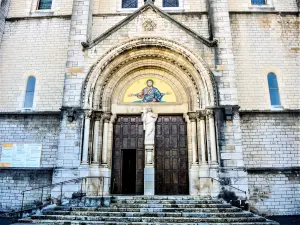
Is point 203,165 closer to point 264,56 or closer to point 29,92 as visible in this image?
point 264,56

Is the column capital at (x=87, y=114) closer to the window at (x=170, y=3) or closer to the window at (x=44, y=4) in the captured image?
the window at (x=170, y=3)

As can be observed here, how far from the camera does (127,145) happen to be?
1102 cm

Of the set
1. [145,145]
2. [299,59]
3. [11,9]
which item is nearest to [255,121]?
[299,59]

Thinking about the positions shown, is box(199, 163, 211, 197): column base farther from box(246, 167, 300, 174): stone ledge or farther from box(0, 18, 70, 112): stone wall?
box(0, 18, 70, 112): stone wall

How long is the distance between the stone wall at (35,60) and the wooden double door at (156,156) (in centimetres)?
351

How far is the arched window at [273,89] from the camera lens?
11492 millimetres

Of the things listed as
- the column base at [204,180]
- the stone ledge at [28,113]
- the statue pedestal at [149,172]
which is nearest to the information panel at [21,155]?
the stone ledge at [28,113]

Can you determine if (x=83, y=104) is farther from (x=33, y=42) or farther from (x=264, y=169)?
(x=264, y=169)

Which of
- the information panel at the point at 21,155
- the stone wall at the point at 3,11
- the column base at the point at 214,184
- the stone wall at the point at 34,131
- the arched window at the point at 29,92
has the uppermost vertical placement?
the stone wall at the point at 3,11

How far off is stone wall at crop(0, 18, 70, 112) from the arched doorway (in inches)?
101

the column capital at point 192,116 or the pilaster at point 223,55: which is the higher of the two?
the pilaster at point 223,55

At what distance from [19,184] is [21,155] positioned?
48.3 inches

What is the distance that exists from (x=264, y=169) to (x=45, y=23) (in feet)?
41.1

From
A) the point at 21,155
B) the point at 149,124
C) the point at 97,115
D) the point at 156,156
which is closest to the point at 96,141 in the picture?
the point at 97,115
